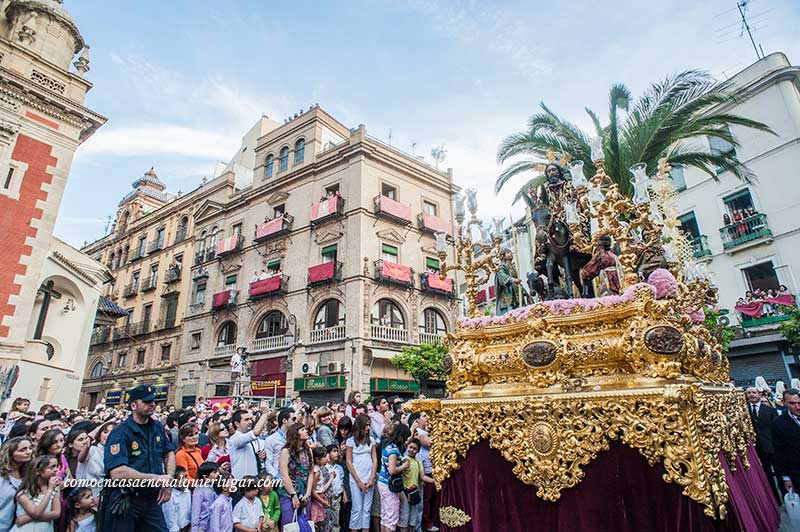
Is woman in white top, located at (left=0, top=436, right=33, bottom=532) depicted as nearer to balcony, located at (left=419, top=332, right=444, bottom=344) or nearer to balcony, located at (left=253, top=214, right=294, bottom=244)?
balcony, located at (left=419, top=332, right=444, bottom=344)

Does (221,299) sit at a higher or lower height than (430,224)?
lower

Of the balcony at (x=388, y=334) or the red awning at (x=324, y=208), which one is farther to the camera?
the red awning at (x=324, y=208)

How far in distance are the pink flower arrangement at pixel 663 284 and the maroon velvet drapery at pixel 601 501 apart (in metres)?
1.45

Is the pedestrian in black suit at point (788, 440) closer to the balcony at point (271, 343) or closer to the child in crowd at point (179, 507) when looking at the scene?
the child in crowd at point (179, 507)

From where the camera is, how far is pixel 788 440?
17.6 feet

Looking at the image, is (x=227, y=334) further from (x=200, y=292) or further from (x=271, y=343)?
(x=271, y=343)

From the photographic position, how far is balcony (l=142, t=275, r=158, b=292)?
33.3m

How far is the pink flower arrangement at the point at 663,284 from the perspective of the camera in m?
3.83

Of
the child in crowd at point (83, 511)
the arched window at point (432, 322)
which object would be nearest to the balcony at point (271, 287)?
the arched window at point (432, 322)

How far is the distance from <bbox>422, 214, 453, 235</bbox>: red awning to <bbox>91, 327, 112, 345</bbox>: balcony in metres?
28.3

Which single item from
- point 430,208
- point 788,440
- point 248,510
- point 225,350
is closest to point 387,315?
point 430,208

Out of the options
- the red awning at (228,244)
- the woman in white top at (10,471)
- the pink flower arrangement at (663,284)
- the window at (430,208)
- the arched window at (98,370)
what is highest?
the window at (430,208)

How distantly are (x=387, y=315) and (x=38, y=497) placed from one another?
63.2 feet

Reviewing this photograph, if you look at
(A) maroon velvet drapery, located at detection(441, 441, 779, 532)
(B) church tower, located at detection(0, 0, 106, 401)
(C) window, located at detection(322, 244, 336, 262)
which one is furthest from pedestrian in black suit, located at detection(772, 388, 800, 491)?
(C) window, located at detection(322, 244, 336, 262)
